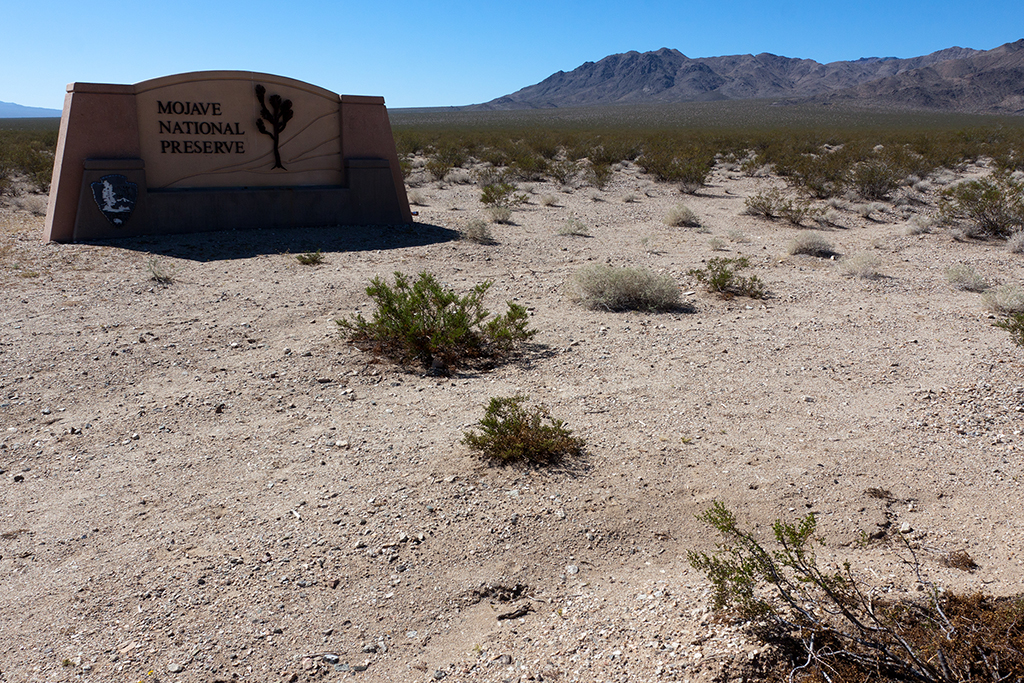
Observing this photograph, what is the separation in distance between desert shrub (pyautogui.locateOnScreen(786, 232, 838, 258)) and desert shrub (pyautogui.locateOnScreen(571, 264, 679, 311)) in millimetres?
3763

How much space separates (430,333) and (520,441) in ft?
6.62

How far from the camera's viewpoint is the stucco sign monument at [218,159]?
10.3m

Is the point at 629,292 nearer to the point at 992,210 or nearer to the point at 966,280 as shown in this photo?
the point at 966,280

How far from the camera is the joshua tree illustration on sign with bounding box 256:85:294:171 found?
37.8 ft

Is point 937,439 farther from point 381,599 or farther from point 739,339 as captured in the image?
point 381,599

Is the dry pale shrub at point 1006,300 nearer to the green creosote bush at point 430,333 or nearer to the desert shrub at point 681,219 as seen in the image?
the green creosote bush at point 430,333

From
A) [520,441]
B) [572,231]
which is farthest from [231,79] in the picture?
[520,441]

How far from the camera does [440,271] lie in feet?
30.8

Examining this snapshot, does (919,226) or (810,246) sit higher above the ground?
(810,246)

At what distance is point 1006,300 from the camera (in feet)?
23.7

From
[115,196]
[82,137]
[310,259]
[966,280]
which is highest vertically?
[82,137]

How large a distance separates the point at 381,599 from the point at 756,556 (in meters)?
1.64

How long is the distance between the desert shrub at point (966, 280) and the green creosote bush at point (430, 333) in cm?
570

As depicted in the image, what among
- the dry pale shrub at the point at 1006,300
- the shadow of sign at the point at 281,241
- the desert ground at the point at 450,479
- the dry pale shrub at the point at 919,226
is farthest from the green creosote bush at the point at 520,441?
the dry pale shrub at the point at 919,226
